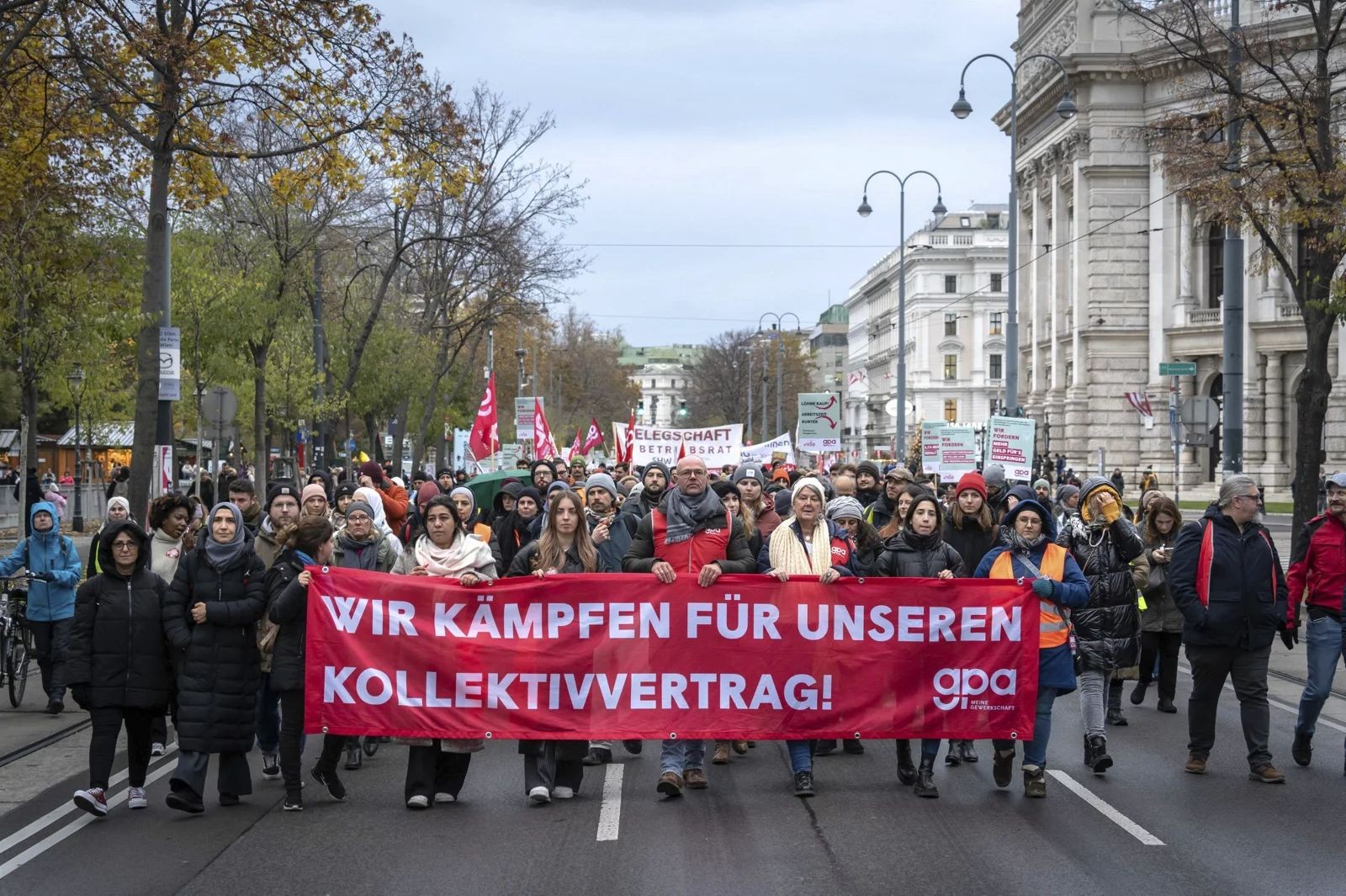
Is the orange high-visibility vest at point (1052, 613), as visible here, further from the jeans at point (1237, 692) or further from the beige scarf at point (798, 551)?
the beige scarf at point (798, 551)

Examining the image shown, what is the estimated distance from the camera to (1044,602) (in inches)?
394

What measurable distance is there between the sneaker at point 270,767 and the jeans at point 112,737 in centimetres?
103

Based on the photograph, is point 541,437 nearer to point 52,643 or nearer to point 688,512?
point 52,643

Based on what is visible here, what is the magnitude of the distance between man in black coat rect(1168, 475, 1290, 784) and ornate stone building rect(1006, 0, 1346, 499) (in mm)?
49117

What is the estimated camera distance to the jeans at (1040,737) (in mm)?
9758

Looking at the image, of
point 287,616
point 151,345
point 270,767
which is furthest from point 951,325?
point 287,616

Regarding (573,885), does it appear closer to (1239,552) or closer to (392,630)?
(392,630)

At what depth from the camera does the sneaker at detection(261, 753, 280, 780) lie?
10.4m

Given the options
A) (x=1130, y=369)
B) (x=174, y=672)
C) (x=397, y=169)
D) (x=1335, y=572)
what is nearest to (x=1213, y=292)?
(x=1130, y=369)

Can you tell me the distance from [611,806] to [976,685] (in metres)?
2.34

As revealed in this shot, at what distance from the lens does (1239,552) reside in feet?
33.6

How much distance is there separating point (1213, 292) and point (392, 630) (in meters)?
56.1

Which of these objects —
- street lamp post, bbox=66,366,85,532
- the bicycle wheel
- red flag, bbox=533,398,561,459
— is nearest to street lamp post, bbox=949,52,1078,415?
red flag, bbox=533,398,561,459

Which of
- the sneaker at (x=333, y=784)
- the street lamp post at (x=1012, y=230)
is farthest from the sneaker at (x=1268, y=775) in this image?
the street lamp post at (x=1012, y=230)
